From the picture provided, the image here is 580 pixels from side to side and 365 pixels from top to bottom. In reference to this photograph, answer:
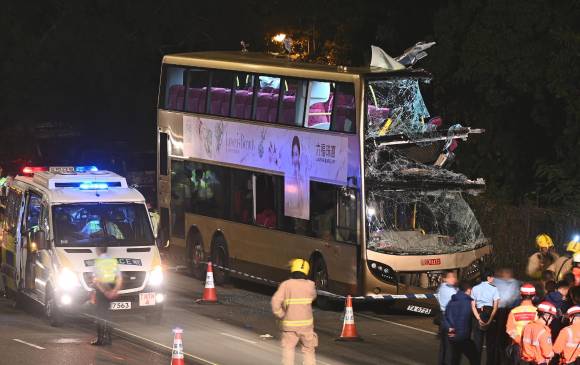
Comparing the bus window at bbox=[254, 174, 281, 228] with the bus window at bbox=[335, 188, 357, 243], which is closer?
the bus window at bbox=[335, 188, 357, 243]

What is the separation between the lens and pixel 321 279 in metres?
25.5

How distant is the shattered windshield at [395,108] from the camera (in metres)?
24.5

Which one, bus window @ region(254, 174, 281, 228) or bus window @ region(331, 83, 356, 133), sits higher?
bus window @ region(331, 83, 356, 133)

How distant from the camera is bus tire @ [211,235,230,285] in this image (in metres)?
29.0

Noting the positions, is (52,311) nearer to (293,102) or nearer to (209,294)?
(209,294)

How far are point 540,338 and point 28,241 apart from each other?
11436mm

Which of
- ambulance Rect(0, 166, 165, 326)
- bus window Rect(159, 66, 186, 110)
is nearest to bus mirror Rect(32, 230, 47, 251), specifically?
ambulance Rect(0, 166, 165, 326)

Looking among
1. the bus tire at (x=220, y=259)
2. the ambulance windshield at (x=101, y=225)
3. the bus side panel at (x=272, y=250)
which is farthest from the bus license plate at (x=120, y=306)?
the bus tire at (x=220, y=259)

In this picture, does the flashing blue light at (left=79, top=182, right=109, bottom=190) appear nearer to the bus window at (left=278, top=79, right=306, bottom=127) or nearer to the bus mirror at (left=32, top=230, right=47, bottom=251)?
the bus mirror at (left=32, top=230, right=47, bottom=251)

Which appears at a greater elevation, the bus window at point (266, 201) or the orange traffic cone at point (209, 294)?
the bus window at point (266, 201)

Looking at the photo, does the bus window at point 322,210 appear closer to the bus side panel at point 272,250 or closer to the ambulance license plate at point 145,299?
the bus side panel at point 272,250

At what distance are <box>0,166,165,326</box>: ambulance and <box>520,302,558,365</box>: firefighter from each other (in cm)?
845

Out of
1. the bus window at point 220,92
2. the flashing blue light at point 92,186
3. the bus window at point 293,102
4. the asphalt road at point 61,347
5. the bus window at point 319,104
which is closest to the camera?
the asphalt road at point 61,347

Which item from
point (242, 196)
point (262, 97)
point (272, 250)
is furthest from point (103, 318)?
point (262, 97)
